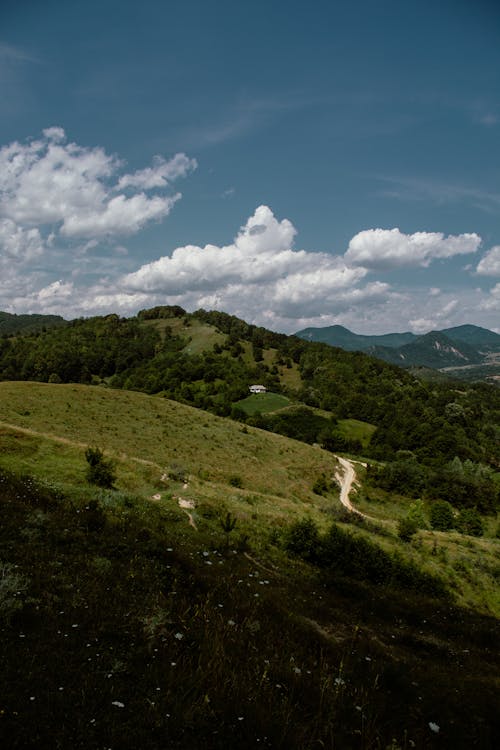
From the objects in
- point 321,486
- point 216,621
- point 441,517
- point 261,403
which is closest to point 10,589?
point 216,621

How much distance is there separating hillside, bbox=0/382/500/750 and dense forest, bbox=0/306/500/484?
99651 mm

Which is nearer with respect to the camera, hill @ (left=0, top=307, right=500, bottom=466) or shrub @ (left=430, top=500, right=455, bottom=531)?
shrub @ (left=430, top=500, right=455, bottom=531)

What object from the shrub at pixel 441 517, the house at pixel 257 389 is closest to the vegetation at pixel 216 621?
the shrub at pixel 441 517

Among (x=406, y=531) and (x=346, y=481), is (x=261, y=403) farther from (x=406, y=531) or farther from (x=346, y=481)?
(x=406, y=531)

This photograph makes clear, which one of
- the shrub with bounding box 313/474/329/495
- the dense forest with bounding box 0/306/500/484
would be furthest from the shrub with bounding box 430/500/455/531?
the dense forest with bounding box 0/306/500/484

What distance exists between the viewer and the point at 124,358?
18038cm

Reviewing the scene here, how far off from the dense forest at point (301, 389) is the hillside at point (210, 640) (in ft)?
327

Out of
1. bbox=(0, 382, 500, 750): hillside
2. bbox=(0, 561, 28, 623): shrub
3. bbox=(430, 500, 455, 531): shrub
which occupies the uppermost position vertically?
bbox=(0, 561, 28, 623): shrub

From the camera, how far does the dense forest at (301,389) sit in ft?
410

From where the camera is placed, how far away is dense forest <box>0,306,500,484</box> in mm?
124906

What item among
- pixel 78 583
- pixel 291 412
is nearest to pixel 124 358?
pixel 291 412

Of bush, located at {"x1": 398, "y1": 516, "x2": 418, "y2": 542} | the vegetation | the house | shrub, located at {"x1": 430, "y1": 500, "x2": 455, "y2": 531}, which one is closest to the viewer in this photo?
the vegetation

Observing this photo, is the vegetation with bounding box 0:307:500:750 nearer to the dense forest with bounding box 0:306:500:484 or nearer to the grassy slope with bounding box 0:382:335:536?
the grassy slope with bounding box 0:382:335:536

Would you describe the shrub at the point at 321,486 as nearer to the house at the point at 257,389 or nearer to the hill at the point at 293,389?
the hill at the point at 293,389
